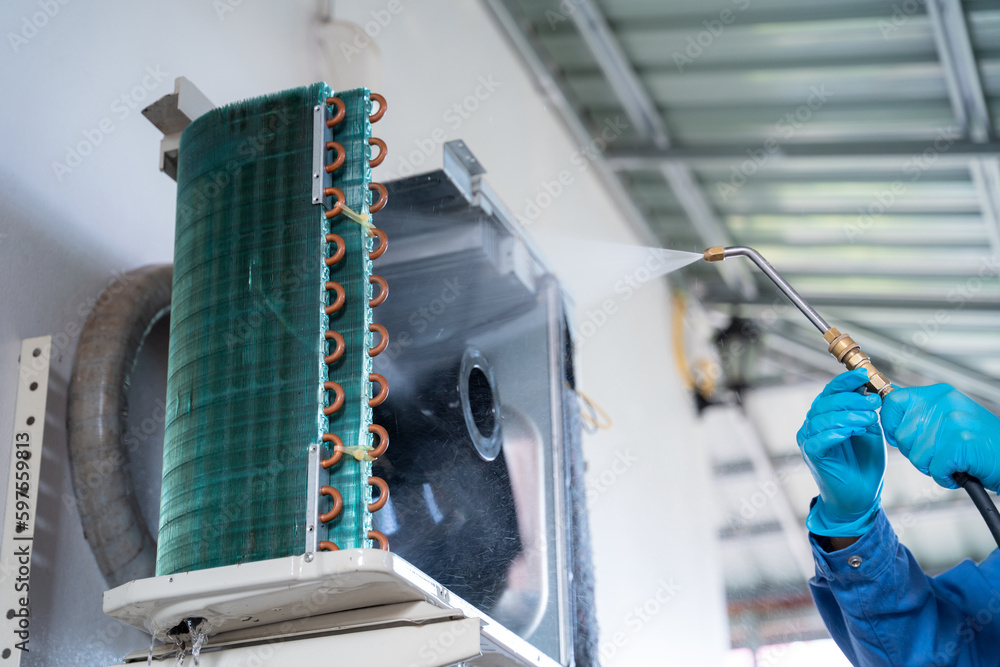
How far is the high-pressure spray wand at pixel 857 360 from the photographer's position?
47.1 inches

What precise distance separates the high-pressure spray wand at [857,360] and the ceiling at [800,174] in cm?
217

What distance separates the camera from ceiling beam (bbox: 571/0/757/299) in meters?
4.04

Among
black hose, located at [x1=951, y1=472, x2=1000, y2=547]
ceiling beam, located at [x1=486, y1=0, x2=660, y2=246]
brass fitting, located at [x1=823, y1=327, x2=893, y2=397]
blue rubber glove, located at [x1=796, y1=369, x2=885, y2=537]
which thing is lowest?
black hose, located at [x1=951, y1=472, x2=1000, y2=547]

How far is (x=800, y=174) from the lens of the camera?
4.53 m

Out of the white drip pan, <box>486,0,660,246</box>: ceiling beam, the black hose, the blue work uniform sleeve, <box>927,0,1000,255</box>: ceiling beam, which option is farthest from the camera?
<box>486,0,660,246</box>: ceiling beam

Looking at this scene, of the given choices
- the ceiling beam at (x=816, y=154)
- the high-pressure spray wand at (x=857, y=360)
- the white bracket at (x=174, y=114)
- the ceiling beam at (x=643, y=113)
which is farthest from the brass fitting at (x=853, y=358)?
the ceiling beam at (x=816, y=154)

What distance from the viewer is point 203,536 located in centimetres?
108

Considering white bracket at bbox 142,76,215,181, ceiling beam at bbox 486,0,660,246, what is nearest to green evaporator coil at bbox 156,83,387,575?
white bracket at bbox 142,76,215,181

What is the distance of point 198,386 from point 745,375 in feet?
16.7

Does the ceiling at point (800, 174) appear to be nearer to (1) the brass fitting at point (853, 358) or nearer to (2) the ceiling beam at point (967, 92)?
(2) the ceiling beam at point (967, 92)

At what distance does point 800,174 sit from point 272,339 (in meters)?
3.84

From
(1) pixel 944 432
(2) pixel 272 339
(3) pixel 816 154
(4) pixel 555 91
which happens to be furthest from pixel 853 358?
(3) pixel 816 154

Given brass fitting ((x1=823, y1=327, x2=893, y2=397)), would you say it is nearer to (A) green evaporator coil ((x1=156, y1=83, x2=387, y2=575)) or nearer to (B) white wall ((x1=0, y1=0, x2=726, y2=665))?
(A) green evaporator coil ((x1=156, y1=83, x2=387, y2=575))

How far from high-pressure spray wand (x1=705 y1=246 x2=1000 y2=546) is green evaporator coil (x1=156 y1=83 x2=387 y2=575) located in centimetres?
53
